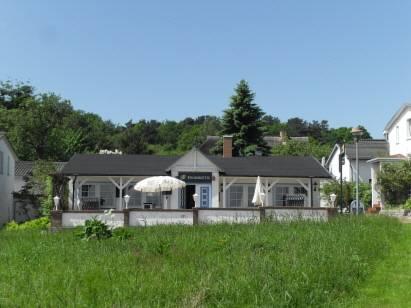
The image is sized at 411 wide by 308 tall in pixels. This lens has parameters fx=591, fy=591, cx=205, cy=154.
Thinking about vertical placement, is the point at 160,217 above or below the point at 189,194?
below

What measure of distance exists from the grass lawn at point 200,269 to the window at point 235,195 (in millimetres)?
16281

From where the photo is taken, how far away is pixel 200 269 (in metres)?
11.0

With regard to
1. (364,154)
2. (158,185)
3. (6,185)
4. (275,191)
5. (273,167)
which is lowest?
(275,191)

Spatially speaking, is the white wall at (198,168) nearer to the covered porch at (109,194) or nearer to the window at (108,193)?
the covered porch at (109,194)

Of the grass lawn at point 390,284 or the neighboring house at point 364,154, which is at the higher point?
the neighboring house at point 364,154

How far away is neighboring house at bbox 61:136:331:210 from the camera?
3145 centimetres

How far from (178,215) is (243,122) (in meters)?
28.2

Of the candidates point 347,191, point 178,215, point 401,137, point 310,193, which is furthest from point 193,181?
point 401,137

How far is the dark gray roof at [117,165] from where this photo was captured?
31.2 metres

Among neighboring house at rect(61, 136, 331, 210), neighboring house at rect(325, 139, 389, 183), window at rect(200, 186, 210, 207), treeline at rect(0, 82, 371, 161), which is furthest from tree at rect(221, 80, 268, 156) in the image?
window at rect(200, 186, 210, 207)

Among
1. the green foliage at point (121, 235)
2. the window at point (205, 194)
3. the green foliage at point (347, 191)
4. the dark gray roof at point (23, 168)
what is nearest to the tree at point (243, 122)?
the green foliage at point (347, 191)

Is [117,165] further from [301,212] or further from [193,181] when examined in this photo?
[301,212]

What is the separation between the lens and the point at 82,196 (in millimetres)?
32094

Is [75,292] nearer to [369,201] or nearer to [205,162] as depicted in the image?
[205,162]
